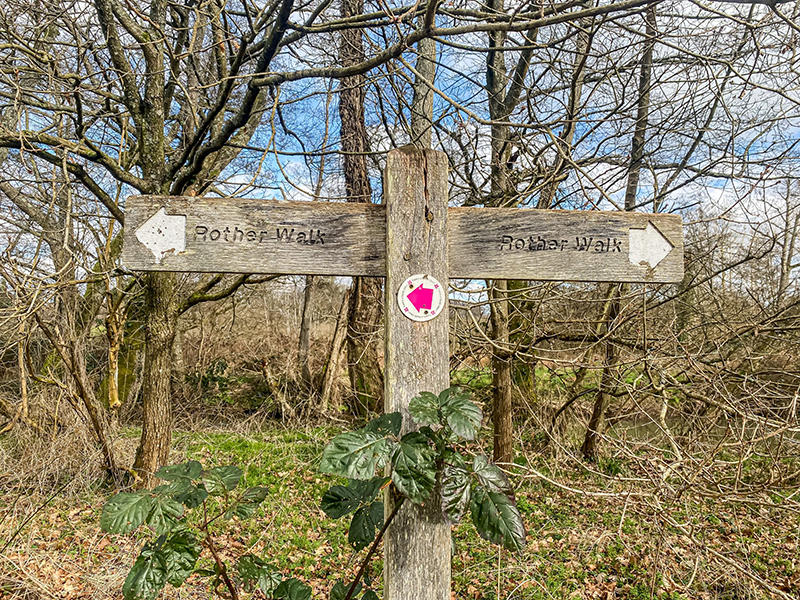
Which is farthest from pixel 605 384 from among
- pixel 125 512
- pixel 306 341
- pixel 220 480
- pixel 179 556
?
pixel 306 341

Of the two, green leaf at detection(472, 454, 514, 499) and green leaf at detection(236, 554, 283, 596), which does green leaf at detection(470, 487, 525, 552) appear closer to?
green leaf at detection(472, 454, 514, 499)

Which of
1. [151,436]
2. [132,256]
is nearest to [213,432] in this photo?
[151,436]

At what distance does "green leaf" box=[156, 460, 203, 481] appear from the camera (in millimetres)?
1615

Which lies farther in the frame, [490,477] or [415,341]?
[415,341]

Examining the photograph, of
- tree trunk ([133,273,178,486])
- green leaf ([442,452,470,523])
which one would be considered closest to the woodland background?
tree trunk ([133,273,178,486])

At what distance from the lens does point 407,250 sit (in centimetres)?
174

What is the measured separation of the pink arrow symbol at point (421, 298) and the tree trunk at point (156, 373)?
11.8 feet

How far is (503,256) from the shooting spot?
1.86 m

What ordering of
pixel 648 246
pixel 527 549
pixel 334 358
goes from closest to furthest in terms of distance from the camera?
pixel 648 246
pixel 527 549
pixel 334 358

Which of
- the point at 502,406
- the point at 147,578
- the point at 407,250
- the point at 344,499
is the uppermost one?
the point at 407,250

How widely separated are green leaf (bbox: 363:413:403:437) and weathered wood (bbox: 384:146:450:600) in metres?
0.13

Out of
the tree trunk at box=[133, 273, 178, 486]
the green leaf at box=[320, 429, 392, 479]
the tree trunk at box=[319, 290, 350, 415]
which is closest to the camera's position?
the green leaf at box=[320, 429, 392, 479]

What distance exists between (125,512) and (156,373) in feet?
11.2

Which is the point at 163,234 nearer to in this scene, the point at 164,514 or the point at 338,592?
the point at 164,514
